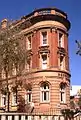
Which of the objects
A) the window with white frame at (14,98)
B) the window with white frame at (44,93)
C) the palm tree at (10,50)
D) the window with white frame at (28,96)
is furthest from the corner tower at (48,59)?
the palm tree at (10,50)

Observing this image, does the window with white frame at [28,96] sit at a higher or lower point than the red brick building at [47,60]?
lower

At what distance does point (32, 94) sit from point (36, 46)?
698 centimetres

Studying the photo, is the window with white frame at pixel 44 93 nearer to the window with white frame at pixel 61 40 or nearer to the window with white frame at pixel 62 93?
the window with white frame at pixel 62 93

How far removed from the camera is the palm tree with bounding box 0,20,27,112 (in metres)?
36.1

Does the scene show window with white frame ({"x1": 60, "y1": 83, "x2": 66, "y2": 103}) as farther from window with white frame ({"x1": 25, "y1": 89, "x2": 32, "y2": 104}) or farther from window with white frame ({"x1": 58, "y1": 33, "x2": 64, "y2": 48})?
window with white frame ({"x1": 58, "y1": 33, "x2": 64, "y2": 48})

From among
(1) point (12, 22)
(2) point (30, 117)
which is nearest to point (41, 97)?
(1) point (12, 22)

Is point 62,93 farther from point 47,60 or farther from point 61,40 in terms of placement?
point 61,40

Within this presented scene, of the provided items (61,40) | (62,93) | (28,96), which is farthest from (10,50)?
(61,40)

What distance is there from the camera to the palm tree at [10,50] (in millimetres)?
36125

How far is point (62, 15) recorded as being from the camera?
4747 centimetres

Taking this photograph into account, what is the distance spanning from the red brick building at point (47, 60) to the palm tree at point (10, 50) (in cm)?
654

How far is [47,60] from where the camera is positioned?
149 feet

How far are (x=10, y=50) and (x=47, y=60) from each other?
10.3 metres

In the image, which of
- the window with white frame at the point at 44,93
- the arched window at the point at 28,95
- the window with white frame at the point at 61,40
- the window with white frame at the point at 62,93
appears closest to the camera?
the window with white frame at the point at 44,93
